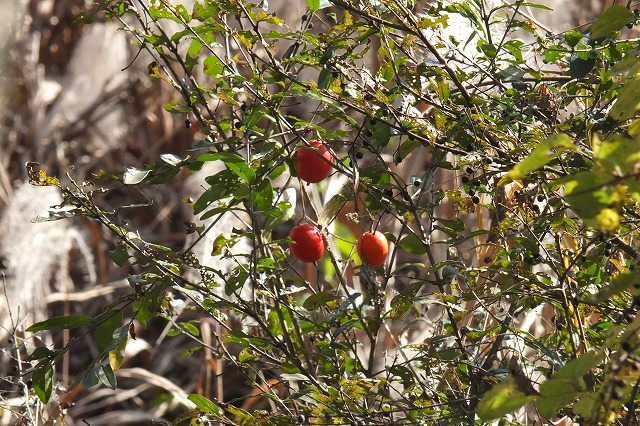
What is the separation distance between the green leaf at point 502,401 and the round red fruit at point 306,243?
0.54 metres

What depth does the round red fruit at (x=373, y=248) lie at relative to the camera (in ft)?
3.84

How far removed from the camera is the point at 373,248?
117 cm

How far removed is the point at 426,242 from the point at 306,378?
23 centimetres

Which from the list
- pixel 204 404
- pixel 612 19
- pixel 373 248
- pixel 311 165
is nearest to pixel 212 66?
pixel 311 165

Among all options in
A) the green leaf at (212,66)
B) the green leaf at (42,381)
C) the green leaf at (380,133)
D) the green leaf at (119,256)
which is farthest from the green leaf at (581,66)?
the green leaf at (42,381)

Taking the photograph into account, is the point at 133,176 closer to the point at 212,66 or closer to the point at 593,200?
the point at 212,66

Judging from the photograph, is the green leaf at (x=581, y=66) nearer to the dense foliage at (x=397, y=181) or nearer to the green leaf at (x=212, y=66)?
the dense foliage at (x=397, y=181)

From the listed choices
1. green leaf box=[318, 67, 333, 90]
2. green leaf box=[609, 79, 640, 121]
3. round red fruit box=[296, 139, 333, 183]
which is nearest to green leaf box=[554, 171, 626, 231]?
green leaf box=[609, 79, 640, 121]

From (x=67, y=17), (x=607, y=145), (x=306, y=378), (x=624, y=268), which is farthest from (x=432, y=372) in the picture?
(x=67, y=17)

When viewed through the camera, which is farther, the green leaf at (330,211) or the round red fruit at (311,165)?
the green leaf at (330,211)

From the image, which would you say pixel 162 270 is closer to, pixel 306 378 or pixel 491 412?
pixel 306 378

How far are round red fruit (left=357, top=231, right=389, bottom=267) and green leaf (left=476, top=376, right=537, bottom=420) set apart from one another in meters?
0.51

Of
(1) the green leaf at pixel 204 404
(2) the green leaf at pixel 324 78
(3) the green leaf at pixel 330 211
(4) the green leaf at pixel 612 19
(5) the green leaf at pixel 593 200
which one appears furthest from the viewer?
(3) the green leaf at pixel 330 211

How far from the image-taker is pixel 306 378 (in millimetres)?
1091
